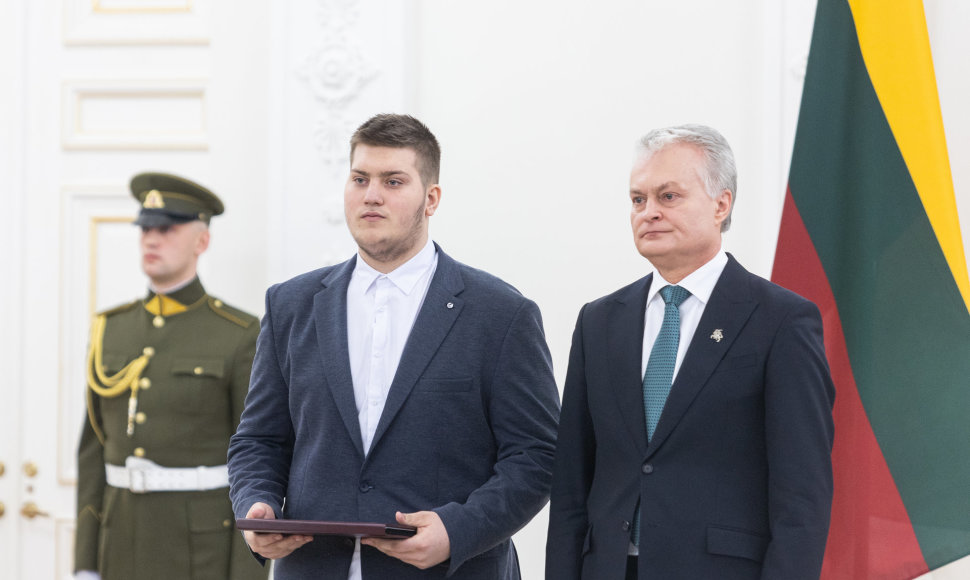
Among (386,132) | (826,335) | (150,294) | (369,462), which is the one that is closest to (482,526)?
(369,462)

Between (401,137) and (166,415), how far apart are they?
49.1 inches

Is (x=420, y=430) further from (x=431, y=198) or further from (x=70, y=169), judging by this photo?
(x=70, y=169)

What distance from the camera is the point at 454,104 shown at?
2.95 meters

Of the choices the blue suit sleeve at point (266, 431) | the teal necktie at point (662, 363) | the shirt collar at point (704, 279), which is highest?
the shirt collar at point (704, 279)

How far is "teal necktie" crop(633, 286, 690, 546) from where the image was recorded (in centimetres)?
163

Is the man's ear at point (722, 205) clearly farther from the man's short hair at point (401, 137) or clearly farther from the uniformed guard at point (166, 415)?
the uniformed guard at point (166, 415)

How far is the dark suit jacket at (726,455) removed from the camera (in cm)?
151

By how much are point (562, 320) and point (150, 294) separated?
45.7 inches

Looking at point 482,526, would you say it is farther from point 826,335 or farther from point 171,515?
point 171,515

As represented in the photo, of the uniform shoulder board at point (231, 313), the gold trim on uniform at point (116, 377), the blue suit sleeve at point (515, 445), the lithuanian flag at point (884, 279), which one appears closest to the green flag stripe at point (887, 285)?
the lithuanian flag at point (884, 279)

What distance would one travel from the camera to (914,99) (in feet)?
7.22

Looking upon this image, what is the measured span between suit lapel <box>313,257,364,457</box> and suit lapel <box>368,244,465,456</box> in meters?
0.06

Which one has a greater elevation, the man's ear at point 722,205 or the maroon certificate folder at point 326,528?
the man's ear at point 722,205

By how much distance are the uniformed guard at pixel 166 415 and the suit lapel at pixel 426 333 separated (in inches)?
40.8
